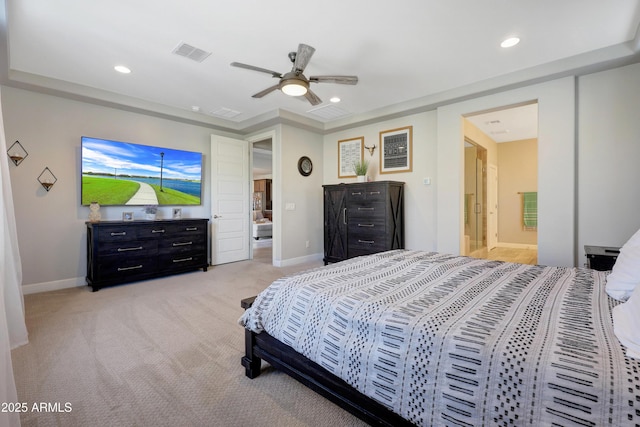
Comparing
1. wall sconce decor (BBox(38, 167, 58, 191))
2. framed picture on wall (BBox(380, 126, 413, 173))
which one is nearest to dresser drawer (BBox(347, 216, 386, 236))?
framed picture on wall (BBox(380, 126, 413, 173))

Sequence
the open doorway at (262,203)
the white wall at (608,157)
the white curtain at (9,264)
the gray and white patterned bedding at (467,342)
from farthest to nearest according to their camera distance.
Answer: the open doorway at (262,203) → the white wall at (608,157) → the white curtain at (9,264) → the gray and white patterned bedding at (467,342)

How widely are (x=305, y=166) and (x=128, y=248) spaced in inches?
126

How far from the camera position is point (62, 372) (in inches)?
76.6

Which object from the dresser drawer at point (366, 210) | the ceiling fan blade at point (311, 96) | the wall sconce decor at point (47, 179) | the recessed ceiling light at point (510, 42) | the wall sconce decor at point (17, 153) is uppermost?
the recessed ceiling light at point (510, 42)

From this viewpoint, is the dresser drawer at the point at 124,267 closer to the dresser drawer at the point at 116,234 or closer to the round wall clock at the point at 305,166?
the dresser drawer at the point at 116,234

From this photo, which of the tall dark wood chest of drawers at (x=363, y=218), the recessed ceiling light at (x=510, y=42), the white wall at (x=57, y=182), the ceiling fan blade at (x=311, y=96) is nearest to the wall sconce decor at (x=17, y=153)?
the white wall at (x=57, y=182)

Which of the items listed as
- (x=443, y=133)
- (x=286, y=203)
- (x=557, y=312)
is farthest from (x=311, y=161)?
(x=557, y=312)

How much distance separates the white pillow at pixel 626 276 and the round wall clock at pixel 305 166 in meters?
4.58

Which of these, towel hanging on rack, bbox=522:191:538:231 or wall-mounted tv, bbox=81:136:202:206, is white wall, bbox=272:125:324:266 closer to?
wall-mounted tv, bbox=81:136:202:206

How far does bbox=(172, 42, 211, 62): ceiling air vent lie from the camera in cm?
290

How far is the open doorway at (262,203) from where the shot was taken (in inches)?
265

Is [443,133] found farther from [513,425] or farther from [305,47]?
[513,425]

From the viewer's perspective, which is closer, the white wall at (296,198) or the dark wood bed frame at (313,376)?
the dark wood bed frame at (313,376)

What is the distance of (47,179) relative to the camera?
3.77 meters
